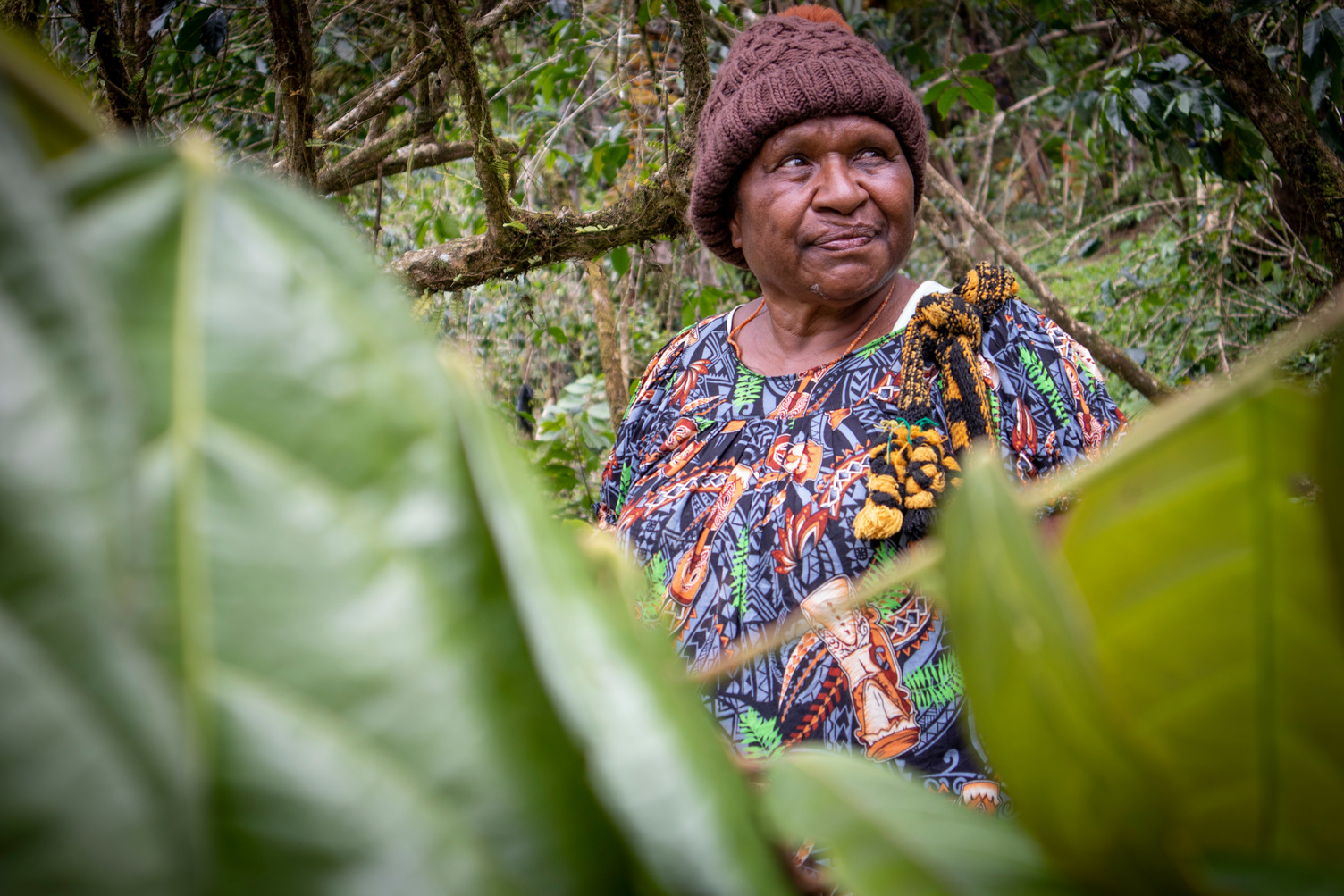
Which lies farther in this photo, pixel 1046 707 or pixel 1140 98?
pixel 1140 98

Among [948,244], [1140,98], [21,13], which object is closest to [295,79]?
[21,13]

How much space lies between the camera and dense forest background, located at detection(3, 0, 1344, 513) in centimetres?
146

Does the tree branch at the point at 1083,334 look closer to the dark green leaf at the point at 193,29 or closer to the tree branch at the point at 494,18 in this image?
the tree branch at the point at 494,18

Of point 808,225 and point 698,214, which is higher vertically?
point 698,214

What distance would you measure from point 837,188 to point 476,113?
734mm

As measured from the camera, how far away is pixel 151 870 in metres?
0.15

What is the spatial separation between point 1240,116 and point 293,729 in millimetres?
2479

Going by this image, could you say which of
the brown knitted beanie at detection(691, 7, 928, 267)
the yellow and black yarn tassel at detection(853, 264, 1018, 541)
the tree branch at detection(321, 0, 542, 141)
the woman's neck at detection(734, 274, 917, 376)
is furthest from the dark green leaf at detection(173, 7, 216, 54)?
the yellow and black yarn tassel at detection(853, 264, 1018, 541)

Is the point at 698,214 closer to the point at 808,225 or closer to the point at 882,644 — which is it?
the point at 808,225

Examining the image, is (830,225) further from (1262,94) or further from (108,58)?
(108,58)

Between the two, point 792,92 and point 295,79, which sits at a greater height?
point 295,79

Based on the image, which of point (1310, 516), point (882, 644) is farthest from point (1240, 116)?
point (1310, 516)

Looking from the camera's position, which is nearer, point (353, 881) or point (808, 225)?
point (353, 881)

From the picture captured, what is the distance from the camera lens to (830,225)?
1326mm
